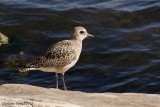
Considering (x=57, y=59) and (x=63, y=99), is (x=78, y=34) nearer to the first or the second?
(x=57, y=59)

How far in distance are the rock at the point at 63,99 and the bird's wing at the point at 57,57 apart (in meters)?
2.39

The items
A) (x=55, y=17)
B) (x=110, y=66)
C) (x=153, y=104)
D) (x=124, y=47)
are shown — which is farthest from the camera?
(x=55, y=17)

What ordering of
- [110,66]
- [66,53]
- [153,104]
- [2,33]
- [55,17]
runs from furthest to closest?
[55,17] → [2,33] → [110,66] → [66,53] → [153,104]

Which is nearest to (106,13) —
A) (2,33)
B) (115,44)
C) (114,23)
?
(114,23)

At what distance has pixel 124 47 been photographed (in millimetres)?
17969

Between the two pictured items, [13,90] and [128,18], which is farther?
[128,18]

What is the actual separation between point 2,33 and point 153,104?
1130 cm

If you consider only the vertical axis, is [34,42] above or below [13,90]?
below

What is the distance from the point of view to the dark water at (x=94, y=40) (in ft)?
51.4

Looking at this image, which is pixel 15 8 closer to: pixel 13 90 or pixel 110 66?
pixel 110 66

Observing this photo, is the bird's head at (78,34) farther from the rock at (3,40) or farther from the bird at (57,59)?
the rock at (3,40)

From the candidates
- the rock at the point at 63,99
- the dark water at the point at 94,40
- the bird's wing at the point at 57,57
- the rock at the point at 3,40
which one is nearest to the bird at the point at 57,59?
the bird's wing at the point at 57,57

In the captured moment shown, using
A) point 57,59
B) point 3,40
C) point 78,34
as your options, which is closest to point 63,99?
point 57,59

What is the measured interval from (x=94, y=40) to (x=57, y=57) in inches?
262
